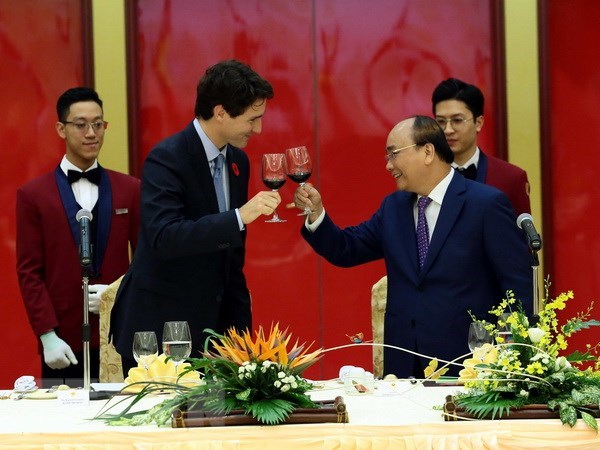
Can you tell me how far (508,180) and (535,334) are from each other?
2.17m

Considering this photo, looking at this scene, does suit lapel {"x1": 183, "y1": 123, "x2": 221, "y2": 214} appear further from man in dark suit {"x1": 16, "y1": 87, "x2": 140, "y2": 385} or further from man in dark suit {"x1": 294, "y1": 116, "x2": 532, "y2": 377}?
man in dark suit {"x1": 16, "y1": 87, "x2": 140, "y2": 385}

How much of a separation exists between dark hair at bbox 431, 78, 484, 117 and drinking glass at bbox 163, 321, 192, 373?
2.19 metres

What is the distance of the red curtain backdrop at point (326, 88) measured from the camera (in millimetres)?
6152

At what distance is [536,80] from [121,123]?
2.20m

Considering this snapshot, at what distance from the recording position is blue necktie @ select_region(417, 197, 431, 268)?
420cm

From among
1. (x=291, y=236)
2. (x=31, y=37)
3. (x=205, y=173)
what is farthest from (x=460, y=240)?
A: (x=31, y=37)

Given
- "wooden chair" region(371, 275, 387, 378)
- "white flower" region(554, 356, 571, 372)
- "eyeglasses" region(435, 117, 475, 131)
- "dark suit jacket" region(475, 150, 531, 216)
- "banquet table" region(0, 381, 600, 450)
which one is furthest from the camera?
"eyeglasses" region(435, 117, 475, 131)

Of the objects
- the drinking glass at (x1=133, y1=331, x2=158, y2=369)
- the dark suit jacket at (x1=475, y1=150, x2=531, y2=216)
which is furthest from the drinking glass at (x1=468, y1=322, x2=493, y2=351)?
the dark suit jacket at (x1=475, y1=150, x2=531, y2=216)

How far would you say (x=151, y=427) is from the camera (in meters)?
2.79

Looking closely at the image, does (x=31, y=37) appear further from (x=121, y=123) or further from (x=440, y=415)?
(x=440, y=415)

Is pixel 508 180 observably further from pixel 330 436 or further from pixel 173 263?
pixel 330 436

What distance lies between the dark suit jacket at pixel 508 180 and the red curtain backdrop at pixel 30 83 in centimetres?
232

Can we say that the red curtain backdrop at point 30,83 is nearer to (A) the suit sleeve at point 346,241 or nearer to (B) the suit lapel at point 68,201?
(B) the suit lapel at point 68,201

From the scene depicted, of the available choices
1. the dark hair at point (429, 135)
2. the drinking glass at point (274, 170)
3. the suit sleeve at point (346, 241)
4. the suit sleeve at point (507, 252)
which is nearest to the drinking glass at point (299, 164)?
the drinking glass at point (274, 170)
